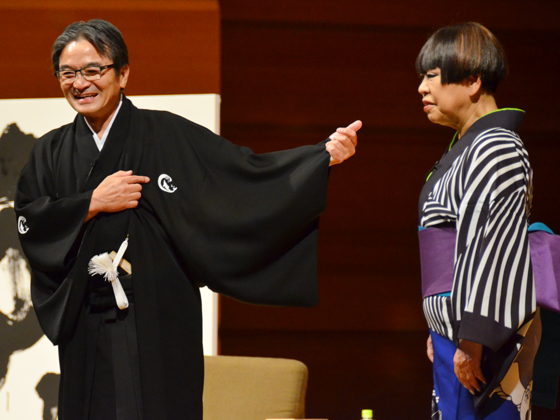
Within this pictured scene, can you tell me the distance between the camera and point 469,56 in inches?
75.3

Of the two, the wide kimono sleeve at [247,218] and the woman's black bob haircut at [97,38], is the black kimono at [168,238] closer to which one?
the wide kimono sleeve at [247,218]

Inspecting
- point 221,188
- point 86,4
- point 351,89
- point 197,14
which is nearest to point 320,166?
point 221,188

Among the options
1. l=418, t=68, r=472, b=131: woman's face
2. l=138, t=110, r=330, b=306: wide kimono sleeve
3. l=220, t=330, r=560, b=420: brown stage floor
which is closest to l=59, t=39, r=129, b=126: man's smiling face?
l=138, t=110, r=330, b=306: wide kimono sleeve

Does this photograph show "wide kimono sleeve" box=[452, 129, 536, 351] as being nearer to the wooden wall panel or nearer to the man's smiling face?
the man's smiling face

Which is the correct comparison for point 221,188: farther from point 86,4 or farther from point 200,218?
point 86,4

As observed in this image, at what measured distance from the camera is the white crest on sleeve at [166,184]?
1810mm

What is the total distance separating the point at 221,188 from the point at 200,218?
11cm

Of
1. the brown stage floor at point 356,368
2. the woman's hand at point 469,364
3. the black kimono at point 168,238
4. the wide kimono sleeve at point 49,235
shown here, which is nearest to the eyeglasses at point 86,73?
the black kimono at point 168,238

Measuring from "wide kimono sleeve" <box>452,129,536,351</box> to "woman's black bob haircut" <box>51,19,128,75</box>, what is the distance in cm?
109

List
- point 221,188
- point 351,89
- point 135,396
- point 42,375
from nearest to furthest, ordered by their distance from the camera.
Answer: point 135,396 → point 221,188 → point 42,375 → point 351,89

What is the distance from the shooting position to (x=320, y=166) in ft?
5.94

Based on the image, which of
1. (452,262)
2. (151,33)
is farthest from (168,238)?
(151,33)

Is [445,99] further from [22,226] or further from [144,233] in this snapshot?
[22,226]

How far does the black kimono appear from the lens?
1738 mm
